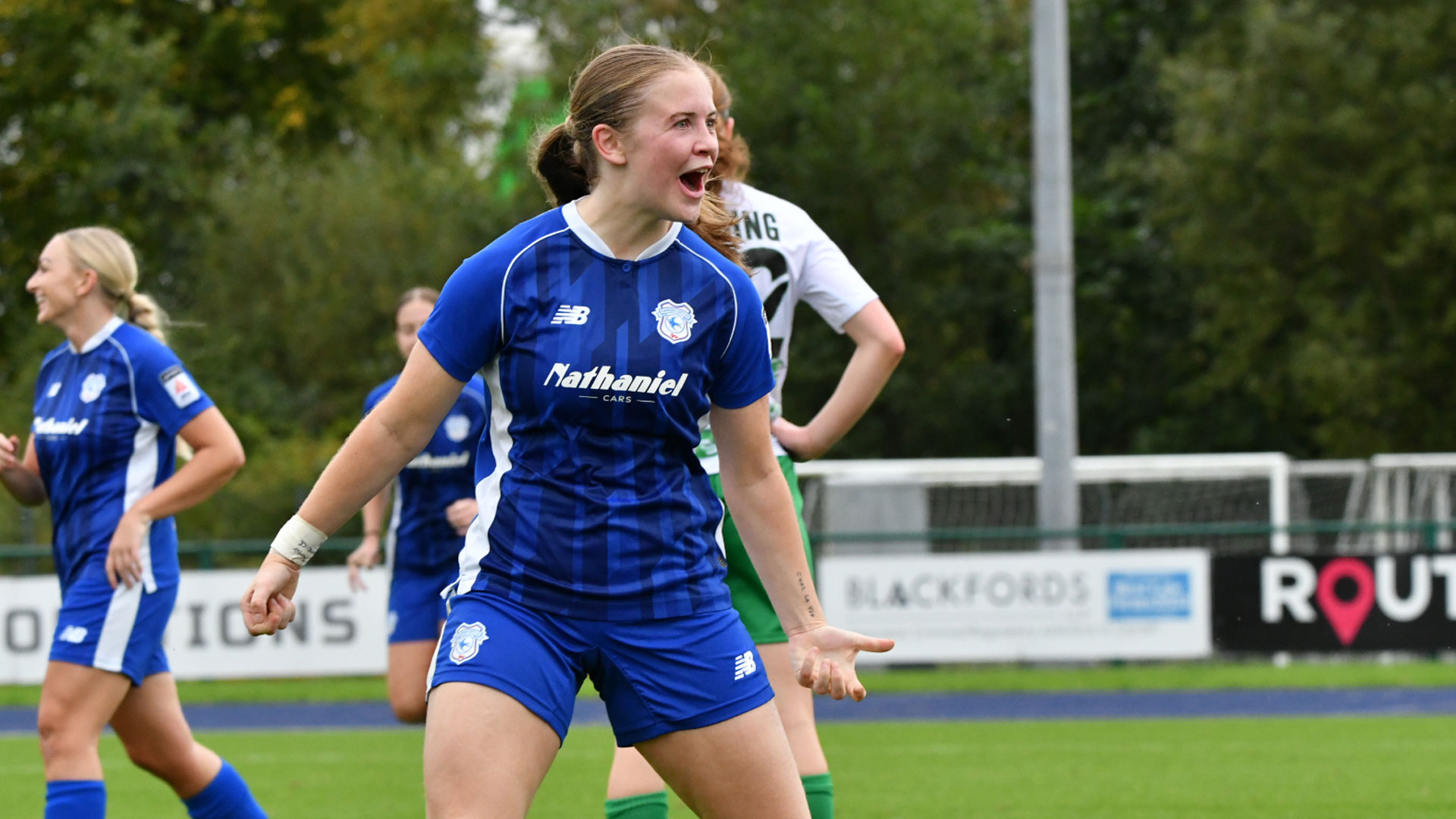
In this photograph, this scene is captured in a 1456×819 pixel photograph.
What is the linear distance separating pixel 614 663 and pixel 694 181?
884mm

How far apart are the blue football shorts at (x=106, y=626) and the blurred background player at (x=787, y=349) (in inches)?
67.0

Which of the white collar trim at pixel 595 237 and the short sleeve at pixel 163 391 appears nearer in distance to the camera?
the white collar trim at pixel 595 237

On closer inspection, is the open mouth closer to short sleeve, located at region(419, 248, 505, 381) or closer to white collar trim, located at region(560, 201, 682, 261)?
white collar trim, located at region(560, 201, 682, 261)

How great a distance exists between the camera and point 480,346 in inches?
133

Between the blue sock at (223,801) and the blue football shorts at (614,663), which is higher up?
the blue football shorts at (614,663)

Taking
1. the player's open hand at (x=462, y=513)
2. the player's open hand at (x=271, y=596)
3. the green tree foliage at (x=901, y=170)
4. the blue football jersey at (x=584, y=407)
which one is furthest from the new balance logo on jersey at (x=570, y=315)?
the green tree foliage at (x=901, y=170)

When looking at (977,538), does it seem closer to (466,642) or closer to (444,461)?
(444,461)

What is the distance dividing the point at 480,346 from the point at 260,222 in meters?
27.2

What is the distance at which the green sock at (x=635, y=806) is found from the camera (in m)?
4.40

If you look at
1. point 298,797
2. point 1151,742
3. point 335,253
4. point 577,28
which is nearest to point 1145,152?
point 577,28

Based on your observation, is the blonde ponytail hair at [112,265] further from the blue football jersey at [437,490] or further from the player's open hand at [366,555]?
the player's open hand at [366,555]

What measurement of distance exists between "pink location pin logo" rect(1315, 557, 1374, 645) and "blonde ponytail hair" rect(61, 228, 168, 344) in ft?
38.6

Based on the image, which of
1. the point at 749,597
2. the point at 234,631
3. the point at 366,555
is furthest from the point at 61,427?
the point at 234,631

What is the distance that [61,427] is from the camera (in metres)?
5.48
